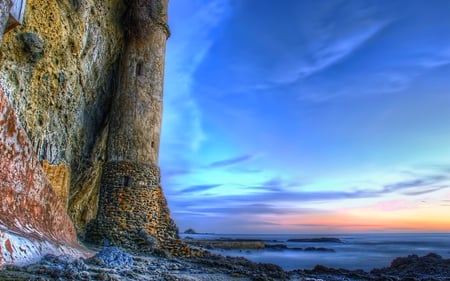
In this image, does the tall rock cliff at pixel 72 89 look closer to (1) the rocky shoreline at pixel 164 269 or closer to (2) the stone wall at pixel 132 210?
(2) the stone wall at pixel 132 210

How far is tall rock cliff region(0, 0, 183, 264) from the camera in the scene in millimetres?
10945

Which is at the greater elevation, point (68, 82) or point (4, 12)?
point (68, 82)

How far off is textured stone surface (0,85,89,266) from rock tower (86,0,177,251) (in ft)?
30.7

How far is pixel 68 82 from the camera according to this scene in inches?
547

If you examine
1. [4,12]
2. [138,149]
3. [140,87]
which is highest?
[140,87]

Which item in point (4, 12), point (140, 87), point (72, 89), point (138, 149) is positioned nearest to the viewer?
point (4, 12)

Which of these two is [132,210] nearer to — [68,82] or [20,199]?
[68,82]

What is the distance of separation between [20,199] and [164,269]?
516 centimetres

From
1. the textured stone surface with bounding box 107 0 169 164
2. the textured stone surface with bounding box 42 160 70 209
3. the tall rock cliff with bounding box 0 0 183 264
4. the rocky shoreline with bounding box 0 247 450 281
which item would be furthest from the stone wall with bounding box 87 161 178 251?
the textured stone surface with bounding box 42 160 70 209

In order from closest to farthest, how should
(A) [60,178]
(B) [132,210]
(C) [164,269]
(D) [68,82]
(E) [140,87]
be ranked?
(C) [164,269], (A) [60,178], (D) [68,82], (B) [132,210], (E) [140,87]

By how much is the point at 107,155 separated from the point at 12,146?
11.8m

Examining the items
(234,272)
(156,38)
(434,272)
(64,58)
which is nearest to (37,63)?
(64,58)

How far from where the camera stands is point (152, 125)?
1667cm

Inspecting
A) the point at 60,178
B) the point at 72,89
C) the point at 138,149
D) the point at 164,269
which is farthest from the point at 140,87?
the point at 164,269
